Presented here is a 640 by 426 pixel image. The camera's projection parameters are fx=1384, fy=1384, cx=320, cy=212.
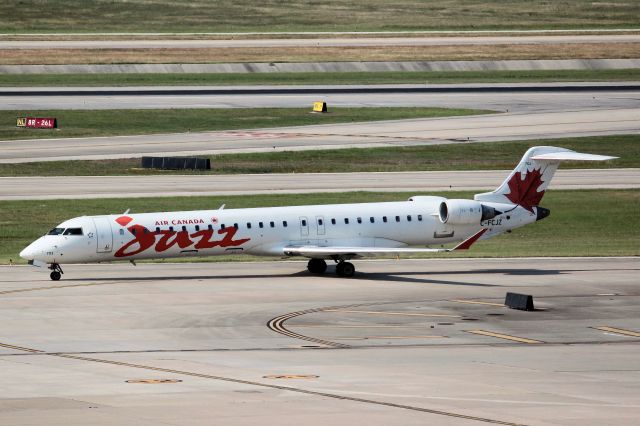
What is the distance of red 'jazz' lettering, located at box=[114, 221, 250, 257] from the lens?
53062 millimetres

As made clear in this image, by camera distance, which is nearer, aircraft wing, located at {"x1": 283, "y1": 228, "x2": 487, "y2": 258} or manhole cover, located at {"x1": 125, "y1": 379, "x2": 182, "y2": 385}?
manhole cover, located at {"x1": 125, "y1": 379, "x2": 182, "y2": 385}

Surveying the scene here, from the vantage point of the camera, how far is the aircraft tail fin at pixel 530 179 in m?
58.8

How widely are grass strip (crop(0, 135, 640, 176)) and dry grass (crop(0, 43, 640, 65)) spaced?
49962mm

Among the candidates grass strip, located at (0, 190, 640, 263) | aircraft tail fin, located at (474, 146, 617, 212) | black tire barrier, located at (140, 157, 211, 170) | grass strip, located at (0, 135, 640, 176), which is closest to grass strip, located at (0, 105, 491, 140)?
grass strip, located at (0, 135, 640, 176)

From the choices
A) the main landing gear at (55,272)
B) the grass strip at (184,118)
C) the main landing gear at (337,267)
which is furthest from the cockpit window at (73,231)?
the grass strip at (184,118)

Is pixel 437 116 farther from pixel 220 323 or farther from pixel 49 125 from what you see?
pixel 220 323

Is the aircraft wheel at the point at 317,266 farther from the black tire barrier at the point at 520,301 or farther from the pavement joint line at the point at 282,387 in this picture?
the pavement joint line at the point at 282,387

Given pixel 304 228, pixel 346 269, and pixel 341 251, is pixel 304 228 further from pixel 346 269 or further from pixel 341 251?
pixel 346 269

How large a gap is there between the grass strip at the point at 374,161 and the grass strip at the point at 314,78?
37046 millimetres

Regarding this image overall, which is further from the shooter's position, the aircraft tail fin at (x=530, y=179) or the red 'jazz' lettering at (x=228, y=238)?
the aircraft tail fin at (x=530, y=179)

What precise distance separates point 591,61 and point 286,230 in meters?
93.1

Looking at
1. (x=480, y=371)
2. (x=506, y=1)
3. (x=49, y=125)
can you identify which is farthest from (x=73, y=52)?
(x=480, y=371)

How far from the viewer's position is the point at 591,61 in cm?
14212

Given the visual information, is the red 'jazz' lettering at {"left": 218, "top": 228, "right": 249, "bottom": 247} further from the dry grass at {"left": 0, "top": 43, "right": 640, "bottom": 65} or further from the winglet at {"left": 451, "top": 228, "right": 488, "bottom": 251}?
the dry grass at {"left": 0, "top": 43, "right": 640, "bottom": 65}
